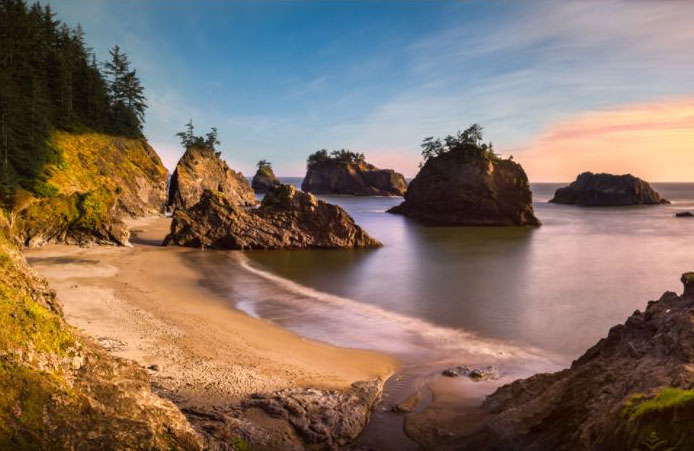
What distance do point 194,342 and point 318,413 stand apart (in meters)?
7.03

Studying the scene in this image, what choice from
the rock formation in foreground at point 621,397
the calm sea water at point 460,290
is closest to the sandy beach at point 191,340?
the calm sea water at point 460,290

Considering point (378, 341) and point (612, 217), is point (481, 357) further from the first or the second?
Result: point (612, 217)

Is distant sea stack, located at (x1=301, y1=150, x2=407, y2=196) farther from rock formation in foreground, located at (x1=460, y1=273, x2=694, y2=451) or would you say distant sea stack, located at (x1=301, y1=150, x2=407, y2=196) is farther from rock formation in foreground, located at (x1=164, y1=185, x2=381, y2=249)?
rock formation in foreground, located at (x1=460, y1=273, x2=694, y2=451)

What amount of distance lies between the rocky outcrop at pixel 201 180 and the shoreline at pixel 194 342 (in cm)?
4058

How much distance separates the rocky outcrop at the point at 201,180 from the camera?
228ft

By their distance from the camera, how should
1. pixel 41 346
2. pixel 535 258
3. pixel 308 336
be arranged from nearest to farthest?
1. pixel 41 346
2. pixel 308 336
3. pixel 535 258

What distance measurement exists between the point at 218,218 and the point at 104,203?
9114mm

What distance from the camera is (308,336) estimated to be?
17.9 meters

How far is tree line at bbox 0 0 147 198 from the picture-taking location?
34250 millimetres

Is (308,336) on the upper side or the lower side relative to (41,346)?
lower

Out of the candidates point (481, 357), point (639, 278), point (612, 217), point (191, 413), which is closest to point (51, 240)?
point (191, 413)

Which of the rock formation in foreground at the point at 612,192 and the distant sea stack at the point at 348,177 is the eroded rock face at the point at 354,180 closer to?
the distant sea stack at the point at 348,177

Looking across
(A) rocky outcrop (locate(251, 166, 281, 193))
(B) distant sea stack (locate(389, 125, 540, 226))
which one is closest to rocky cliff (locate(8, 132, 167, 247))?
(B) distant sea stack (locate(389, 125, 540, 226))

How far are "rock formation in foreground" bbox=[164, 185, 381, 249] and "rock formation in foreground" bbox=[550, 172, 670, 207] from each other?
97.5m
